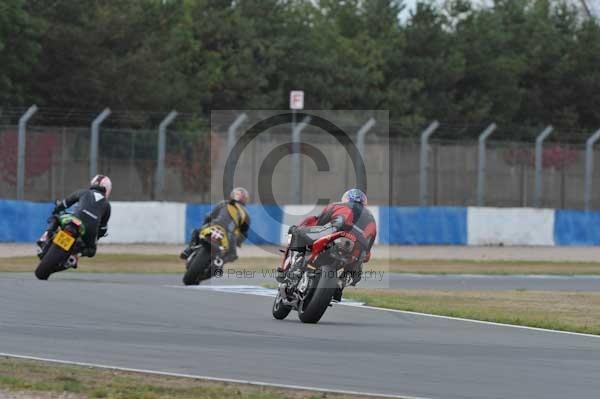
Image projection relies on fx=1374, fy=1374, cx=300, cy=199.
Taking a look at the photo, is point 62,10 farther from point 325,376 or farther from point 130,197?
point 325,376

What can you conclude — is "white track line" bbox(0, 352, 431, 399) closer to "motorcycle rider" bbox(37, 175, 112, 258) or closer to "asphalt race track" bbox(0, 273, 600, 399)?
"asphalt race track" bbox(0, 273, 600, 399)

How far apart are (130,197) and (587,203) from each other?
11.0 m

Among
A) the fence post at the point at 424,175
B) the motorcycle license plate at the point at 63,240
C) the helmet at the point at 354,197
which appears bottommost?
the motorcycle license plate at the point at 63,240

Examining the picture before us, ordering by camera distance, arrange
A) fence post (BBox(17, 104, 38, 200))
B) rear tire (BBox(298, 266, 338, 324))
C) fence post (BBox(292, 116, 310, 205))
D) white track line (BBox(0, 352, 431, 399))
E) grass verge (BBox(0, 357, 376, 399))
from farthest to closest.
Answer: fence post (BBox(292, 116, 310, 205))
fence post (BBox(17, 104, 38, 200))
rear tire (BBox(298, 266, 338, 324))
white track line (BBox(0, 352, 431, 399))
grass verge (BBox(0, 357, 376, 399))

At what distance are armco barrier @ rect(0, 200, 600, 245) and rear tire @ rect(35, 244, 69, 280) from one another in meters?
10.2

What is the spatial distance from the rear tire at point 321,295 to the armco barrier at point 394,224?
50.7ft

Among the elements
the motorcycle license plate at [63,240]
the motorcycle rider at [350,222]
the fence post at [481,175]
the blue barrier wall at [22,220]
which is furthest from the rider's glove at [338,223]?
the fence post at [481,175]

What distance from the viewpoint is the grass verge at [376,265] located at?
2353 centimetres

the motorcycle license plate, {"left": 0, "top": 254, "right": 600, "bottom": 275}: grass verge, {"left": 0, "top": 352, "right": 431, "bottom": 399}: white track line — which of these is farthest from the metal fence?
{"left": 0, "top": 352, "right": 431, "bottom": 399}: white track line

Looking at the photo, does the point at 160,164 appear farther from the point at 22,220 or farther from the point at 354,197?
the point at 354,197

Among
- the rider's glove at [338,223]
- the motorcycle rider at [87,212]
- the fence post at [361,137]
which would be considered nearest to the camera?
the rider's glove at [338,223]

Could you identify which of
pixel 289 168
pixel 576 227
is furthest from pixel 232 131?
pixel 576 227

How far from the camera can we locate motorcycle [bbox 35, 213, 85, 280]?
16984mm

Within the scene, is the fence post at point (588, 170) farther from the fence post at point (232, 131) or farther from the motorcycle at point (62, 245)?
the motorcycle at point (62, 245)
